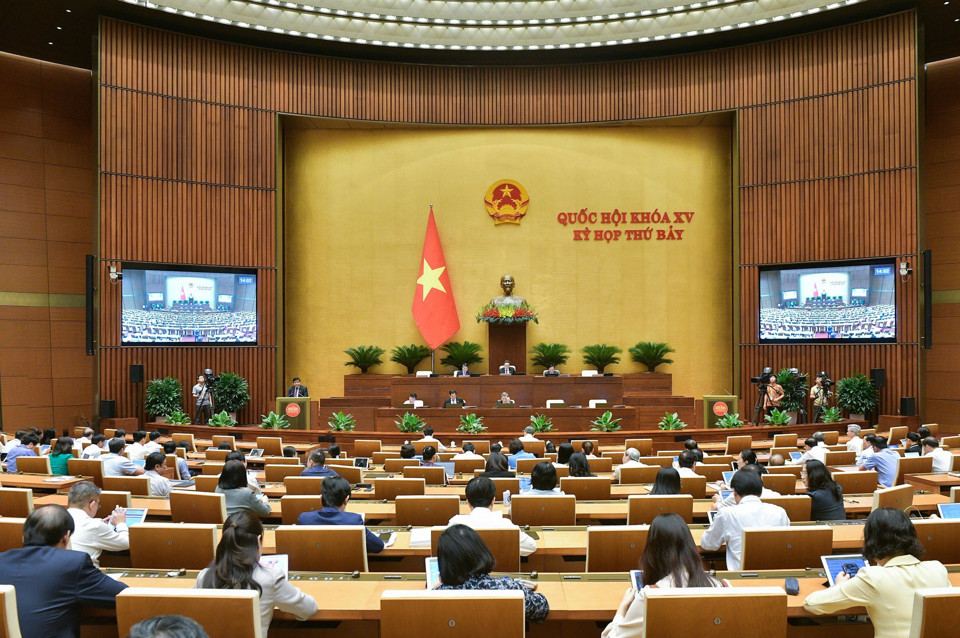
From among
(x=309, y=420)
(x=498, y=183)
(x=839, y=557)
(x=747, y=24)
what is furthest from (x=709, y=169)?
(x=839, y=557)

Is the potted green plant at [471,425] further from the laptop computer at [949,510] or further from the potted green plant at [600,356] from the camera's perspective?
the laptop computer at [949,510]

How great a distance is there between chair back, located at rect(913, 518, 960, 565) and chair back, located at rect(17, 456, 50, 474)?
275 inches

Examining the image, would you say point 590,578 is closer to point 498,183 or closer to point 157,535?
point 157,535

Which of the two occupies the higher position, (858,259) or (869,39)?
(869,39)

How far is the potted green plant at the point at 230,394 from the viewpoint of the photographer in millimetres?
14188

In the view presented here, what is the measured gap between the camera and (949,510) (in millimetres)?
4039

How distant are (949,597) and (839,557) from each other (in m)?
0.79

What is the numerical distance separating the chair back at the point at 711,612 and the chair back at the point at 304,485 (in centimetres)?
378

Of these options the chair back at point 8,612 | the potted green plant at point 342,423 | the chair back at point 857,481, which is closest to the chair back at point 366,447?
the potted green plant at point 342,423

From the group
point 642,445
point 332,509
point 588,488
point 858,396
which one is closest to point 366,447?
point 642,445

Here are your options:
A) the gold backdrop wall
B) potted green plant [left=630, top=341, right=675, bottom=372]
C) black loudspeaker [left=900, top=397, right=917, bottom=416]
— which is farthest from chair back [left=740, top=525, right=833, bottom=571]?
the gold backdrop wall

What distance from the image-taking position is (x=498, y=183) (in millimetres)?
16812

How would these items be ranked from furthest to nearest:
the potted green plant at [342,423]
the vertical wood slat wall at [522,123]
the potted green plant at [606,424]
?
1. the vertical wood slat wall at [522,123]
2. the potted green plant at [342,423]
3. the potted green plant at [606,424]

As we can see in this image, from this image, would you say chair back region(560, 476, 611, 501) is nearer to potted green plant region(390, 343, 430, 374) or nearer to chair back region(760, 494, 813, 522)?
chair back region(760, 494, 813, 522)
